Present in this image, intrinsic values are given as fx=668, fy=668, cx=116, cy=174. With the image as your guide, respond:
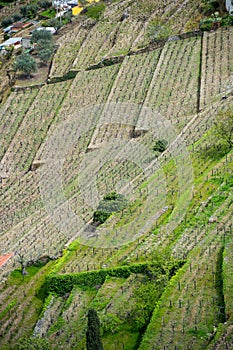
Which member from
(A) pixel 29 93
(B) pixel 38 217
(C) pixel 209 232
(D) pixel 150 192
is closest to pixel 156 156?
(D) pixel 150 192

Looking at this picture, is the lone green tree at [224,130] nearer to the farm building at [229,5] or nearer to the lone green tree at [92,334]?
the lone green tree at [92,334]

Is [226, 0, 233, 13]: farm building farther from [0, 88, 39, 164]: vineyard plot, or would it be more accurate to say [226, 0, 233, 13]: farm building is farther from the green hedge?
the green hedge

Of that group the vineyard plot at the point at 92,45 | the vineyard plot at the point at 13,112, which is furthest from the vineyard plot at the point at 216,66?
the vineyard plot at the point at 13,112

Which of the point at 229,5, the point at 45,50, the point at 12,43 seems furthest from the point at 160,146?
the point at 12,43

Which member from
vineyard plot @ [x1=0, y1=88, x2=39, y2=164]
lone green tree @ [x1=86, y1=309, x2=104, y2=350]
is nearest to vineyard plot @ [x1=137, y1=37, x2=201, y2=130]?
vineyard plot @ [x1=0, y1=88, x2=39, y2=164]

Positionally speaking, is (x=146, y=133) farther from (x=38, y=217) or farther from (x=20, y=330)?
(x=20, y=330)

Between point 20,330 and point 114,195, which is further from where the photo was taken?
point 114,195
